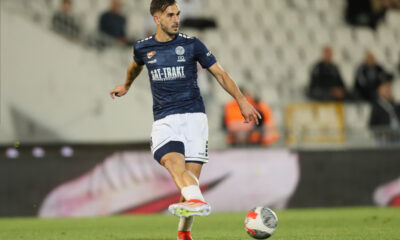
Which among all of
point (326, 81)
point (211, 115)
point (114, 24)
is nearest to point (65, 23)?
point (114, 24)

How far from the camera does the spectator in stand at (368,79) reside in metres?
14.8

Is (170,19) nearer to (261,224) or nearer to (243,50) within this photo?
(261,224)

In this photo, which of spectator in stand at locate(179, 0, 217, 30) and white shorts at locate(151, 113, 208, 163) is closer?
white shorts at locate(151, 113, 208, 163)

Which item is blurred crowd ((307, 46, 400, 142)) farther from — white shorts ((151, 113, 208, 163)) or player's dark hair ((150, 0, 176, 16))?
player's dark hair ((150, 0, 176, 16))

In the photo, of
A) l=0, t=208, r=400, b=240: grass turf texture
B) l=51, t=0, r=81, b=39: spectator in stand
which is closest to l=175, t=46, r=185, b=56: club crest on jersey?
l=0, t=208, r=400, b=240: grass turf texture

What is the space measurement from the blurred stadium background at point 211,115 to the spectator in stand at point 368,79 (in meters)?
0.54

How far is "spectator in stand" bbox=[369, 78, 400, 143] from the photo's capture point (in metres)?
12.2

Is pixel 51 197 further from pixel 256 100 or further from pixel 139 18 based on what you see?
pixel 139 18

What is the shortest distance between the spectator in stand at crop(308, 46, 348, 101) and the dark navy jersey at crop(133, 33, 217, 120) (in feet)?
28.4

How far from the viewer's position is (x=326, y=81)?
14844 millimetres

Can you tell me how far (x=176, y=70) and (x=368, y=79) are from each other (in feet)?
30.0

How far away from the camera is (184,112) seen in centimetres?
635

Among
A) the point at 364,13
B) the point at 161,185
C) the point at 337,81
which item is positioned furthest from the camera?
the point at 364,13

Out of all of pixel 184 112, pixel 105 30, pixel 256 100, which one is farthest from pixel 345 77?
pixel 184 112
